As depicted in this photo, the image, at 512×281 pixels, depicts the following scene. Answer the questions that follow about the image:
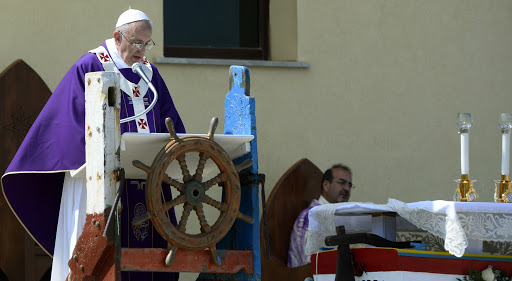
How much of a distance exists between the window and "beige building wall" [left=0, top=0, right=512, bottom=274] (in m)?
0.13

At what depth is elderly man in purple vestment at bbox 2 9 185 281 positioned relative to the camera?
4.95 metres

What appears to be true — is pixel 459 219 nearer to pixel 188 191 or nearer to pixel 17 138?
pixel 188 191

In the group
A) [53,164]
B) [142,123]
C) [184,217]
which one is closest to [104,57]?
[142,123]

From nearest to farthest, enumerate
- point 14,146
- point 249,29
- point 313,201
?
point 14,146 < point 313,201 < point 249,29

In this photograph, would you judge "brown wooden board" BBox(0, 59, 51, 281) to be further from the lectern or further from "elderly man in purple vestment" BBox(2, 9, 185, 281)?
the lectern

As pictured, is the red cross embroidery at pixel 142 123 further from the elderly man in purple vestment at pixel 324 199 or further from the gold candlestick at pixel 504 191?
the elderly man in purple vestment at pixel 324 199

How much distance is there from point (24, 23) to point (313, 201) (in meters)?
2.25

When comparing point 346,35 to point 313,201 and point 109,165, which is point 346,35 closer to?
point 313,201

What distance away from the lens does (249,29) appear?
7.96 meters

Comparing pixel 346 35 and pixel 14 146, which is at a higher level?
pixel 346 35

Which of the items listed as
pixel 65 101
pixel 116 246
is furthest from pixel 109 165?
pixel 65 101

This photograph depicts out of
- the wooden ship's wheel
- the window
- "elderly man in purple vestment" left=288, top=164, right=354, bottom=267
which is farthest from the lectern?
the window

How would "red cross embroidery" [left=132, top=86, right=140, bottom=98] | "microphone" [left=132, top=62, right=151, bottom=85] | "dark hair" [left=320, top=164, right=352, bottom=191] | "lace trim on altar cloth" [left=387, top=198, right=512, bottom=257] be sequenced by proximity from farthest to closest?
"dark hair" [left=320, top=164, right=352, bottom=191], "red cross embroidery" [left=132, top=86, right=140, bottom=98], "lace trim on altar cloth" [left=387, top=198, right=512, bottom=257], "microphone" [left=132, top=62, right=151, bottom=85]

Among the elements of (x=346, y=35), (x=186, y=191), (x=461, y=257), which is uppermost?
(x=346, y=35)
